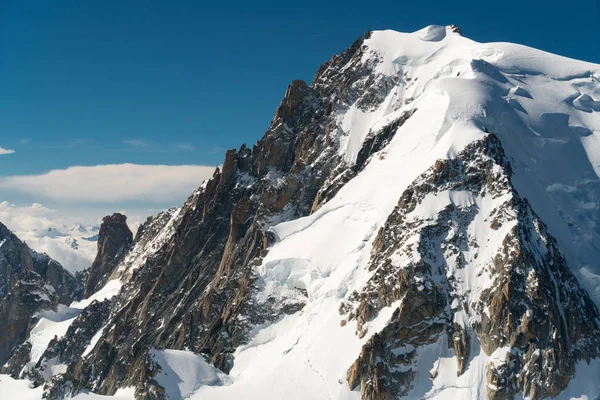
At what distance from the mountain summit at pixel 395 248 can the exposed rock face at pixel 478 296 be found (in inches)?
9.7

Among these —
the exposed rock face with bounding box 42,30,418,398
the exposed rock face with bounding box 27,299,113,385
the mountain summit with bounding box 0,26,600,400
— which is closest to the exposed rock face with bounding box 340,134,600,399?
the mountain summit with bounding box 0,26,600,400

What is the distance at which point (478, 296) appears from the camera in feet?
311

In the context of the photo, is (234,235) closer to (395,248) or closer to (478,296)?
(395,248)

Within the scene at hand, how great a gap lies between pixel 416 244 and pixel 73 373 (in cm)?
9232

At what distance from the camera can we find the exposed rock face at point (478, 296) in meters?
89.6

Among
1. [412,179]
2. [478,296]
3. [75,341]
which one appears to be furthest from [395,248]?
[75,341]

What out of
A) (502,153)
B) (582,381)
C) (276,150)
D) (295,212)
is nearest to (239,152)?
(276,150)

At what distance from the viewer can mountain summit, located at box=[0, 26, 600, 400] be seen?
304 feet

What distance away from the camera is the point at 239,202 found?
153 m

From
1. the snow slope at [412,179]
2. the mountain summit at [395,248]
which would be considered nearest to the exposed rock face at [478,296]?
the mountain summit at [395,248]

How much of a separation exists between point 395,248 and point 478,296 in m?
14.7

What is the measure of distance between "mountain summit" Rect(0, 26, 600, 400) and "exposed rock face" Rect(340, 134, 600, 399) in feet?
0.81

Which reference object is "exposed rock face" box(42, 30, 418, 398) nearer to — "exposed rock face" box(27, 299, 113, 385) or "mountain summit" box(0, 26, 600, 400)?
"mountain summit" box(0, 26, 600, 400)

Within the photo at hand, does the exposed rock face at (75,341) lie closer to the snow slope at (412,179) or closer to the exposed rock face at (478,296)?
the snow slope at (412,179)
